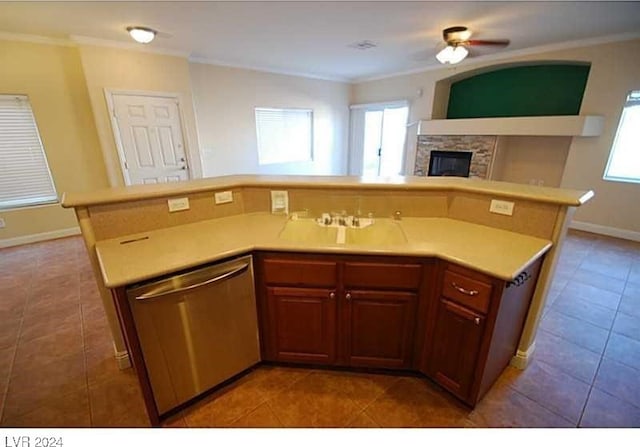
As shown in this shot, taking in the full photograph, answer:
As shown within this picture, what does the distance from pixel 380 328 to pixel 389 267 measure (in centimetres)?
40

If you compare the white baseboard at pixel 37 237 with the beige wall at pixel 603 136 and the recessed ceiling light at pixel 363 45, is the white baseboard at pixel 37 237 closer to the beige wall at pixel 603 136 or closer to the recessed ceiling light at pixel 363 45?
the recessed ceiling light at pixel 363 45

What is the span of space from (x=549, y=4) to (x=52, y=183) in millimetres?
6094

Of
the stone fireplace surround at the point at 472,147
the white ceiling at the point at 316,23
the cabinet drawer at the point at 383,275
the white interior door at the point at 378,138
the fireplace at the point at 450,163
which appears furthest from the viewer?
the white interior door at the point at 378,138

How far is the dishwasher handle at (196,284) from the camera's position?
1.27 metres

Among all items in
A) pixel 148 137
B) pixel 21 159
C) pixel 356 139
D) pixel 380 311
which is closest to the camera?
pixel 380 311

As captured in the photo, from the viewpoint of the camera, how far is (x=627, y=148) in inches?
149

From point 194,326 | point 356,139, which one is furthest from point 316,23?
point 356,139

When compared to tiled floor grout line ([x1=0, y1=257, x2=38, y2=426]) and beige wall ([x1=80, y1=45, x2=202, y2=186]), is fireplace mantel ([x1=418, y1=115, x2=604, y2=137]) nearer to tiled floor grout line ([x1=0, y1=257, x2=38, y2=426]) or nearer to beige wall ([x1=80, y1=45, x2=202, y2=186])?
beige wall ([x1=80, y1=45, x2=202, y2=186])

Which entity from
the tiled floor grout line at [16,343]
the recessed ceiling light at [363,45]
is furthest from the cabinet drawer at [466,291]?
the recessed ceiling light at [363,45]

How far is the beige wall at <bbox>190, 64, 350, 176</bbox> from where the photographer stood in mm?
4754

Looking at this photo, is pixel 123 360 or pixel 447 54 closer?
pixel 123 360

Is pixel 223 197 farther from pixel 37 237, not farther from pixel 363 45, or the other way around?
pixel 37 237

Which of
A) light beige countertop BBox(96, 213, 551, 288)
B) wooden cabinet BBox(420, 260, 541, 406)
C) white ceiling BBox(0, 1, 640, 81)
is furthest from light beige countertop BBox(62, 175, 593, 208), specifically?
white ceiling BBox(0, 1, 640, 81)

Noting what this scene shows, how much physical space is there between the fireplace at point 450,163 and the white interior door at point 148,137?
175 inches
